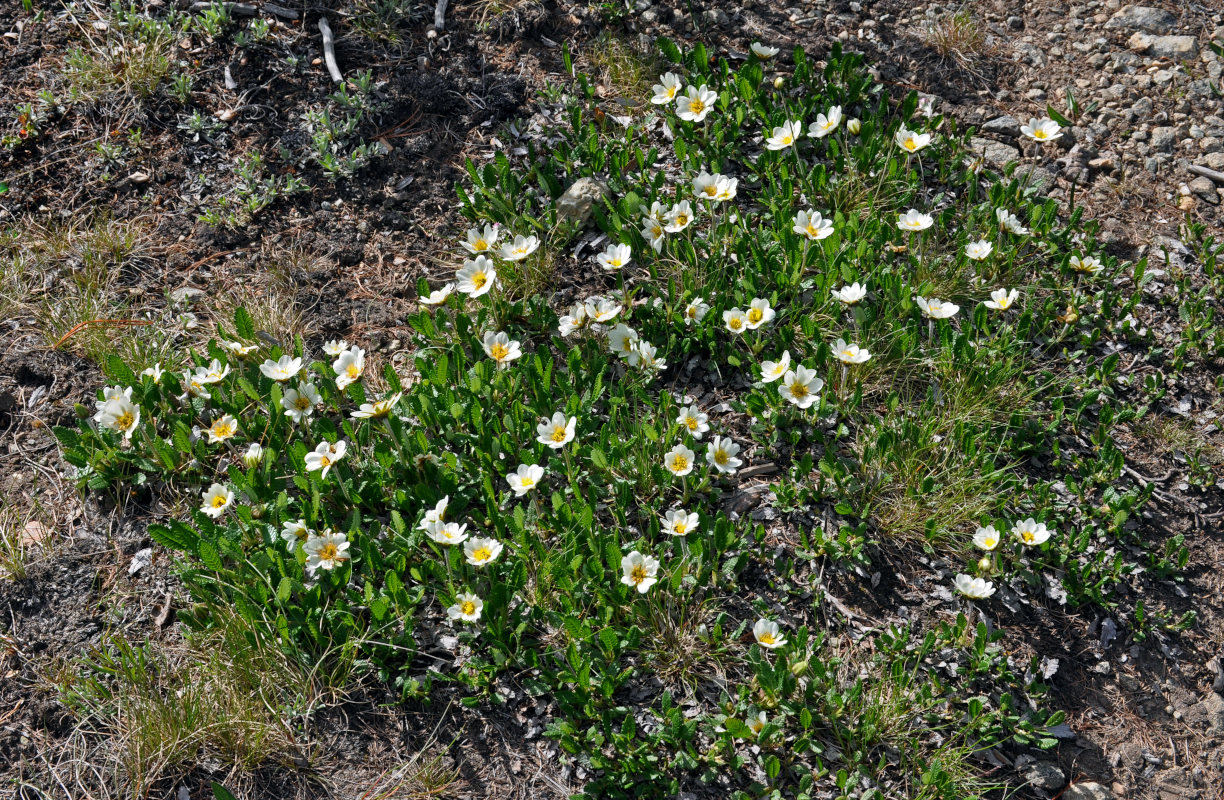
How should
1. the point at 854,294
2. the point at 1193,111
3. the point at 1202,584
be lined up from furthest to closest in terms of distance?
the point at 1193,111, the point at 854,294, the point at 1202,584

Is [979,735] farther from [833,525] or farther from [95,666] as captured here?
[95,666]

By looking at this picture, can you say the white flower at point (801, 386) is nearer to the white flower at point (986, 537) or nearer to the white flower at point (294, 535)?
the white flower at point (986, 537)

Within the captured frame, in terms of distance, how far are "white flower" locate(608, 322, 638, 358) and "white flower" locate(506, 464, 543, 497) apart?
630 mm

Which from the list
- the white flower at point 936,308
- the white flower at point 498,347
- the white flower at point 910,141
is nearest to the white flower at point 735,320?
the white flower at point 936,308

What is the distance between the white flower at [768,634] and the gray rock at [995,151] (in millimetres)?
2708

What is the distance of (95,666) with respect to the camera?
9.18ft

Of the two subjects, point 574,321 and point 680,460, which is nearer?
point 680,460

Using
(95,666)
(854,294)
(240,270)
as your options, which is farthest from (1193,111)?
(95,666)

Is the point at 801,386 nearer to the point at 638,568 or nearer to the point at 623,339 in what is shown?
the point at 623,339

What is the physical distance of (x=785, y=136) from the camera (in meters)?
4.26

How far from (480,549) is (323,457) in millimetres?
639

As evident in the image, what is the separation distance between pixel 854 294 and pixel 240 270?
8.38ft

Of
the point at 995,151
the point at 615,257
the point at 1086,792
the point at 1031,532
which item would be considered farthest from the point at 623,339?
the point at 995,151

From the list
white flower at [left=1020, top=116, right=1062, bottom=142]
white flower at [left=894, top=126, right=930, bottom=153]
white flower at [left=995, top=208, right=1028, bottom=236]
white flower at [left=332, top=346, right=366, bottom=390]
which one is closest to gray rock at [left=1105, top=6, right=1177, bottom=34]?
white flower at [left=1020, top=116, right=1062, bottom=142]
